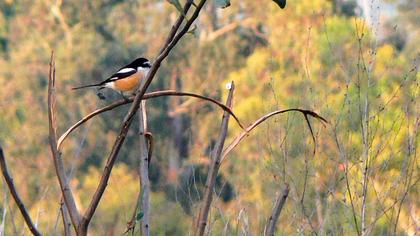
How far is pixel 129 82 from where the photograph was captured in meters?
4.97

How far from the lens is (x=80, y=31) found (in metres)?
27.5

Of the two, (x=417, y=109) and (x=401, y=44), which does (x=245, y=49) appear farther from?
(x=417, y=109)

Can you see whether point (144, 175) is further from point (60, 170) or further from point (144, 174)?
point (60, 170)

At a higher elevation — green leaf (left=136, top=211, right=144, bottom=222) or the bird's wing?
the bird's wing

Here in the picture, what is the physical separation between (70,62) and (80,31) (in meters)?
1.37

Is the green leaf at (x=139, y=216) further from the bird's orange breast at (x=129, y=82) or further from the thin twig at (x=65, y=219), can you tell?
the bird's orange breast at (x=129, y=82)

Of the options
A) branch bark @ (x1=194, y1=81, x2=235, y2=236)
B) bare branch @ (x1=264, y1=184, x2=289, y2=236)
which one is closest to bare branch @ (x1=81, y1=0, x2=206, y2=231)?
branch bark @ (x1=194, y1=81, x2=235, y2=236)

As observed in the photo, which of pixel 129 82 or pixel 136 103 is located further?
pixel 129 82

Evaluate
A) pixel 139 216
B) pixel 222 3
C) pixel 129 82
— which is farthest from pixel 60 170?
pixel 129 82

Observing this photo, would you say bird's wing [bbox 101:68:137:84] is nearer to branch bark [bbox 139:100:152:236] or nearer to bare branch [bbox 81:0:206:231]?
branch bark [bbox 139:100:152:236]

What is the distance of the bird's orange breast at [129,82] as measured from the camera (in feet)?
16.0

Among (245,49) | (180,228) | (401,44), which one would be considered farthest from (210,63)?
(180,228)

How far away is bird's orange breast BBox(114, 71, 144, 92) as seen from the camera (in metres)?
4.89

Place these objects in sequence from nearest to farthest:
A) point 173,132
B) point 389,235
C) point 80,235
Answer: point 80,235 → point 389,235 → point 173,132
